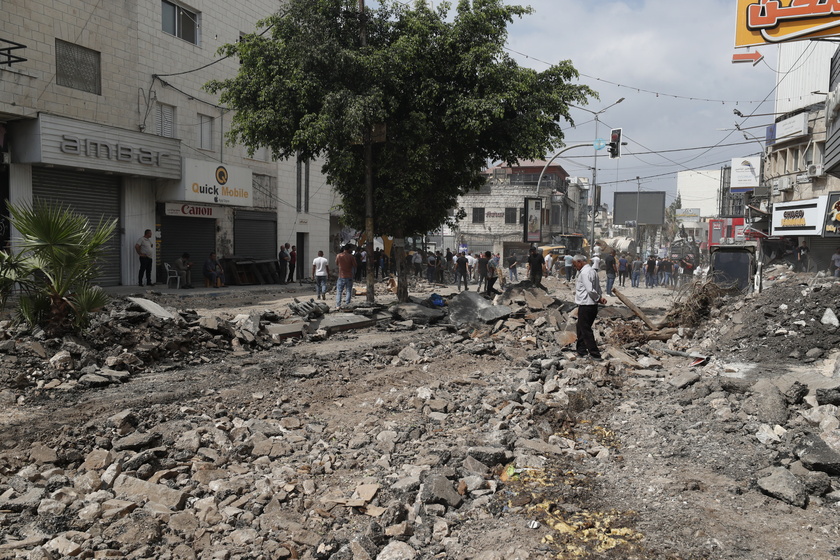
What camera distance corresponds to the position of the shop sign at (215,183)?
2166 centimetres

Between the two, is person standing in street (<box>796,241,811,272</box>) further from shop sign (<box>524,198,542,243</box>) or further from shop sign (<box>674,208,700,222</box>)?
shop sign (<box>674,208,700,222</box>)

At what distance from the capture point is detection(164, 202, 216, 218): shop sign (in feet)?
72.2

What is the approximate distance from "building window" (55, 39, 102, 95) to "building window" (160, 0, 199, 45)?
3797 mm

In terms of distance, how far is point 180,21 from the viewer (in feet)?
73.5

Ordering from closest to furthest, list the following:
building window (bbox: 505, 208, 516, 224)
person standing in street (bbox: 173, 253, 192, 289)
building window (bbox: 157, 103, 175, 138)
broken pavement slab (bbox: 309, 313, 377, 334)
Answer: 1. broken pavement slab (bbox: 309, 313, 377, 334)
2. person standing in street (bbox: 173, 253, 192, 289)
3. building window (bbox: 157, 103, 175, 138)
4. building window (bbox: 505, 208, 516, 224)

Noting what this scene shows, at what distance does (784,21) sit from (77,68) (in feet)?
59.7

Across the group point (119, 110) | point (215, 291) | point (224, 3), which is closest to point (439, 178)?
point (215, 291)

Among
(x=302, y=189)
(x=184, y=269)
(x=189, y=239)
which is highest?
(x=302, y=189)

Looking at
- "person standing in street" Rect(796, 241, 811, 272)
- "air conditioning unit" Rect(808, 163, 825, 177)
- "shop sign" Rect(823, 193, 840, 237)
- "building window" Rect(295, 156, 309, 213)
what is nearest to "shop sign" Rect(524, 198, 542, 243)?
"building window" Rect(295, 156, 309, 213)

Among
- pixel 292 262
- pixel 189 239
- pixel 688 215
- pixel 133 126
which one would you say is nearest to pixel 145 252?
pixel 189 239

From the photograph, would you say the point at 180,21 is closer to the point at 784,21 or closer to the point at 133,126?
the point at 133,126

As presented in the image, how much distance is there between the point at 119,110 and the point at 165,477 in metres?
17.8

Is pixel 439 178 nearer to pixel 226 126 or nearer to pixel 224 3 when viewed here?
pixel 226 126

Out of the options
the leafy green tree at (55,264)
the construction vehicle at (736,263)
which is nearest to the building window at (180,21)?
the leafy green tree at (55,264)
